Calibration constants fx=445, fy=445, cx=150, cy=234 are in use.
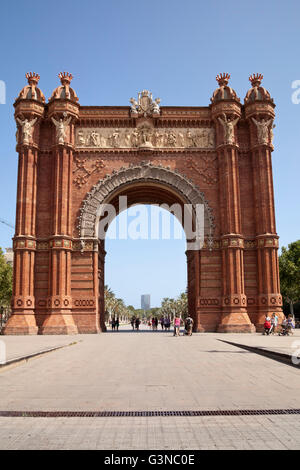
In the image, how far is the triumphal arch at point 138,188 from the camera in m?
26.9

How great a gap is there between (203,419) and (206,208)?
76.7ft

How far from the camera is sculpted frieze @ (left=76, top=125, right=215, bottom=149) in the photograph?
29.3 metres

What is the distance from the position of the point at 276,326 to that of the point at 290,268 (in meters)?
31.7

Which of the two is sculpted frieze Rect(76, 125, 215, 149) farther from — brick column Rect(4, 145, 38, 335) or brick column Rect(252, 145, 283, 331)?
brick column Rect(4, 145, 38, 335)

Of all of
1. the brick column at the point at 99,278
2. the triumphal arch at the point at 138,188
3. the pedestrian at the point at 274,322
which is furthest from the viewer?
the brick column at the point at 99,278

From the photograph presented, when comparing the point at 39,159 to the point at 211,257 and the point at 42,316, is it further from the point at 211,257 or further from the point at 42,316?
the point at 211,257

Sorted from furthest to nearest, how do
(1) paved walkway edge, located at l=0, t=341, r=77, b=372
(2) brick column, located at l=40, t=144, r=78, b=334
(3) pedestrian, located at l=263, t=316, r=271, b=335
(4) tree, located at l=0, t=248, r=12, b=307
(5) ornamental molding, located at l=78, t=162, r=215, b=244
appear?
(4) tree, located at l=0, t=248, r=12, b=307, (5) ornamental molding, located at l=78, t=162, r=215, b=244, (2) brick column, located at l=40, t=144, r=78, b=334, (3) pedestrian, located at l=263, t=316, r=271, b=335, (1) paved walkway edge, located at l=0, t=341, r=77, b=372

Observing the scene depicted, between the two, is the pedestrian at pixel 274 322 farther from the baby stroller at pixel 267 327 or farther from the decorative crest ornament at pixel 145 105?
the decorative crest ornament at pixel 145 105

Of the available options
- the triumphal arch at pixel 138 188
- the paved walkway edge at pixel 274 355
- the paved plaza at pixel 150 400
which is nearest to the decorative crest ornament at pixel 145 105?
the triumphal arch at pixel 138 188

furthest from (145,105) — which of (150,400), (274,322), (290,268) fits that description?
(290,268)

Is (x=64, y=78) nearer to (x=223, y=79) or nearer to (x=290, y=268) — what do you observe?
(x=223, y=79)

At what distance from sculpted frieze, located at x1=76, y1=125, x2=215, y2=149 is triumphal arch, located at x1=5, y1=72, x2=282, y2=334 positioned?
0.07 metres

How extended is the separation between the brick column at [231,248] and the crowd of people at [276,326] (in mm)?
1278

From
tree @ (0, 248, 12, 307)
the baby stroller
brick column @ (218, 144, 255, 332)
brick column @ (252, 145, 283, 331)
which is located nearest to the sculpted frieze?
brick column @ (218, 144, 255, 332)
